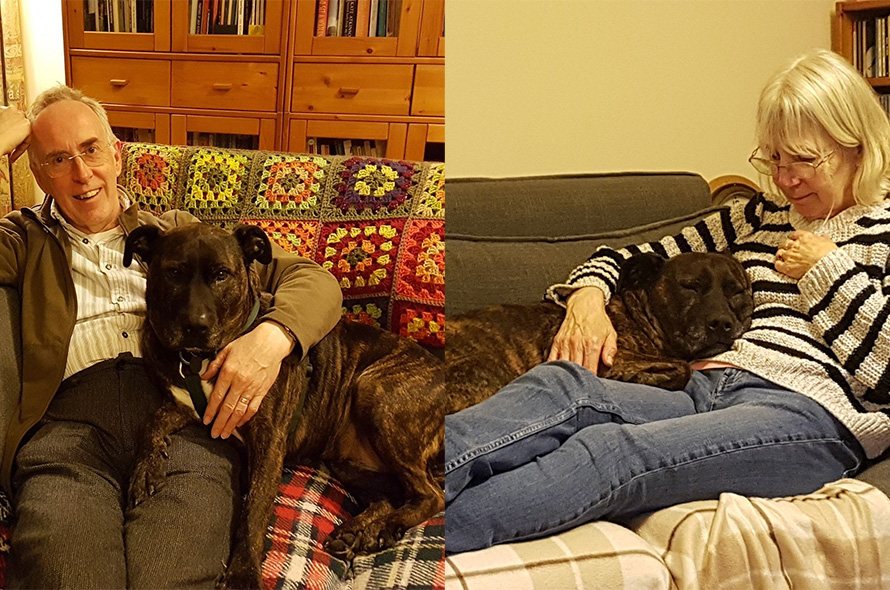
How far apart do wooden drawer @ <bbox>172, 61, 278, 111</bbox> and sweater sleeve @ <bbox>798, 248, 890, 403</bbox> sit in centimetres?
114

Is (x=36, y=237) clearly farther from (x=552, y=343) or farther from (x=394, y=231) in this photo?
(x=552, y=343)

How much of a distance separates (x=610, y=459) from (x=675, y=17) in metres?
1.49

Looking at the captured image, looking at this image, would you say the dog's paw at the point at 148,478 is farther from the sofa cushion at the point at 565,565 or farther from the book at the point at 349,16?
the book at the point at 349,16

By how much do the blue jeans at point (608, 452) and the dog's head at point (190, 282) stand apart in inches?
17.1

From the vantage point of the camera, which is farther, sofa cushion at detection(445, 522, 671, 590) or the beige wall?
the beige wall

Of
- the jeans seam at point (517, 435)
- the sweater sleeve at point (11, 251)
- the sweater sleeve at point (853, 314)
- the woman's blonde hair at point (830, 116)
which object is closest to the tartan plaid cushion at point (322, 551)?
the jeans seam at point (517, 435)

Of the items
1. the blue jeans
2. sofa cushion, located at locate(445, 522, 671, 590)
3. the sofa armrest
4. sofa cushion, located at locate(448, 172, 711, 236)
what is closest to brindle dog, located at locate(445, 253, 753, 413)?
the blue jeans

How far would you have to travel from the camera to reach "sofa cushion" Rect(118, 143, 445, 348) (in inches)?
55.6

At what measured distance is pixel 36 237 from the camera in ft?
4.40

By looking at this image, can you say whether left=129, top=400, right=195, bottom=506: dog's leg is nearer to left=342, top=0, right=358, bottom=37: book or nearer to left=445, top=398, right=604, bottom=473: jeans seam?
left=445, top=398, right=604, bottom=473: jeans seam

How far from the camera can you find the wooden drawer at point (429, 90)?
1.34 metres

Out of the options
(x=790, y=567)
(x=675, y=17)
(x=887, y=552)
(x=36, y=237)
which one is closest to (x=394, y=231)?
(x=36, y=237)

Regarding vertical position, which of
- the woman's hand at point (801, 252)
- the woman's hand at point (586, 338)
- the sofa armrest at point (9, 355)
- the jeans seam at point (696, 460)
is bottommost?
the jeans seam at point (696, 460)

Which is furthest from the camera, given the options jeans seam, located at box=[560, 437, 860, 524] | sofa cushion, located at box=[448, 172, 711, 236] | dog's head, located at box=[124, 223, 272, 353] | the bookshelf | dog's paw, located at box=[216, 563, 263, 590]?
the bookshelf
